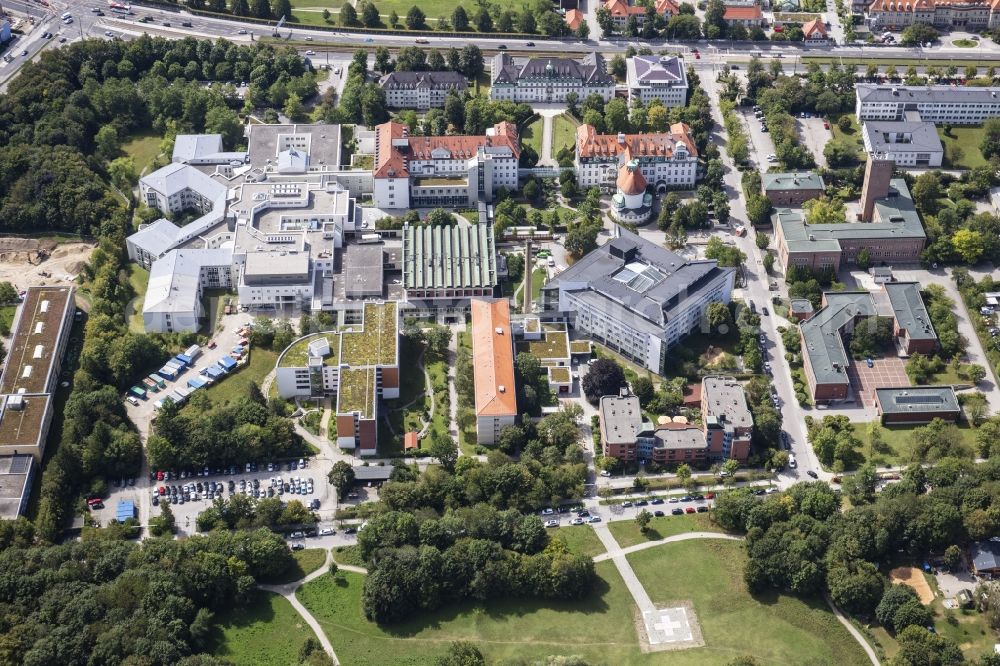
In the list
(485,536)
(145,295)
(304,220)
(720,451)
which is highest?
(304,220)

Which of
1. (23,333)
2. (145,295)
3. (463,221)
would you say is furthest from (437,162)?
(23,333)

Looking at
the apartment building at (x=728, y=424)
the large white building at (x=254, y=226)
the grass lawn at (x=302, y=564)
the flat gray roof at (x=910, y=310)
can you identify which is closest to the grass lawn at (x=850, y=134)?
the flat gray roof at (x=910, y=310)

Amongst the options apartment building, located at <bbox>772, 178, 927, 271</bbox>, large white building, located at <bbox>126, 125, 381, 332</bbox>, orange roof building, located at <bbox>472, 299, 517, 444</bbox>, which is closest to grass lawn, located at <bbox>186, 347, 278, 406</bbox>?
large white building, located at <bbox>126, 125, 381, 332</bbox>

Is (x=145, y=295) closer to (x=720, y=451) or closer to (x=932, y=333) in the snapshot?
(x=720, y=451)

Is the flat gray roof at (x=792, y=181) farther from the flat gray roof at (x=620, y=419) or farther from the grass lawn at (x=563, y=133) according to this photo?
the flat gray roof at (x=620, y=419)

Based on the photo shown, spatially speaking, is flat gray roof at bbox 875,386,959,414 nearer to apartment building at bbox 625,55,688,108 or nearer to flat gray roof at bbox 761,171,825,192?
flat gray roof at bbox 761,171,825,192
